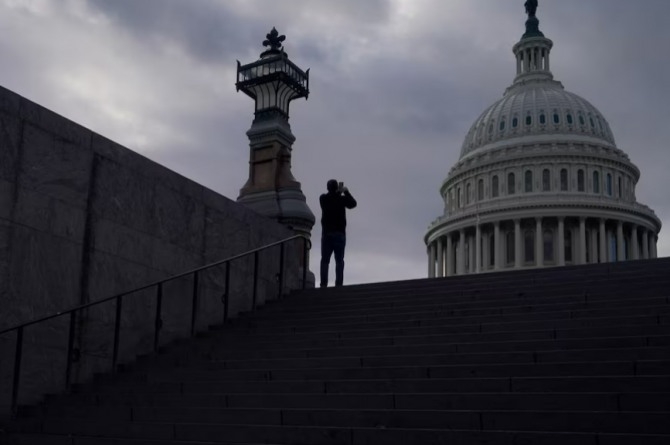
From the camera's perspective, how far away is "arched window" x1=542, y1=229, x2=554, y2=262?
88.1m

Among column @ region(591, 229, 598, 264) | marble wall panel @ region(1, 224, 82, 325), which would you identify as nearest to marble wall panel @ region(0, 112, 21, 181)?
marble wall panel @ region(1, 224, 82, 325)

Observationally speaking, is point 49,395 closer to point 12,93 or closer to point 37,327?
point 37,327

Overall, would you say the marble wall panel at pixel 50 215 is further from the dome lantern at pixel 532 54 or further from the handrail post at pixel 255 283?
the dome lantern at pixel 532 54

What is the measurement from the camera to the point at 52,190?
10.6 meters

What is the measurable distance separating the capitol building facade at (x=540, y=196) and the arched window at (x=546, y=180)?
0.11 meters

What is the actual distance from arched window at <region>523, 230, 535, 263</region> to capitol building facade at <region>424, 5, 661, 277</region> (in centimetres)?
10

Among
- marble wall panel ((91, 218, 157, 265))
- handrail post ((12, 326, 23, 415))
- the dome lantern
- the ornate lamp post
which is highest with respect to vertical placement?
the dome lantern

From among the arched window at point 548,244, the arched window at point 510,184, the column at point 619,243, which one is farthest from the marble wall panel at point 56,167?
the arched window at point 510,184

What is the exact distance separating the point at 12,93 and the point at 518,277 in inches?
281

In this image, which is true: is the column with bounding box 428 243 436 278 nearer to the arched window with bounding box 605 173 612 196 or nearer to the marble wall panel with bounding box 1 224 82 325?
the arched window with bounding box 605 173 612 196

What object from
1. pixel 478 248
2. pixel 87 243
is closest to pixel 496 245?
pixel 478 248

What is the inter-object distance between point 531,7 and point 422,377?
4529 inches

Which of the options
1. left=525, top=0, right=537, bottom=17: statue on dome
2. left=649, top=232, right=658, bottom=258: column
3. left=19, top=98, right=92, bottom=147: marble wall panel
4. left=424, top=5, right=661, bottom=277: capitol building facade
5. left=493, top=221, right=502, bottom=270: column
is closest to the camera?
left=19, top=98, right=92, bottom=147: marble wall panel

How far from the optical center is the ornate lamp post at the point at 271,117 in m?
30.3
